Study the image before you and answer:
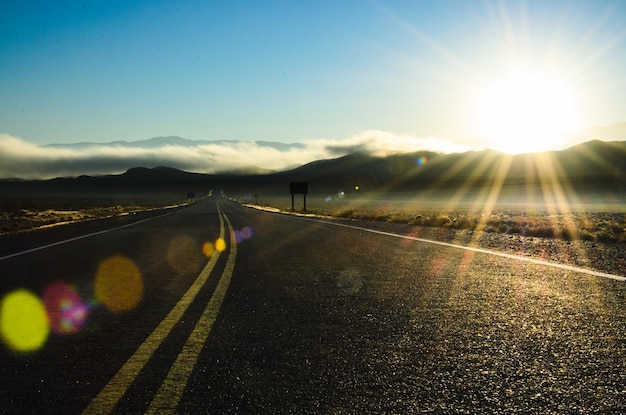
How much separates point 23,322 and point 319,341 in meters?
2.97

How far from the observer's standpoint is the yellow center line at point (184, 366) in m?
2.72

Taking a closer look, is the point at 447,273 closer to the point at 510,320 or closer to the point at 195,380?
the point at 510,320

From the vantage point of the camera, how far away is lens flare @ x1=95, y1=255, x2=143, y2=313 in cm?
556

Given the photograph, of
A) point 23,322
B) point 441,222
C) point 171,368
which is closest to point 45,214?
point 441,222

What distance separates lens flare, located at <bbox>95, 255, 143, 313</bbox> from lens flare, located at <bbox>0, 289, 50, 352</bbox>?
0.69 metres

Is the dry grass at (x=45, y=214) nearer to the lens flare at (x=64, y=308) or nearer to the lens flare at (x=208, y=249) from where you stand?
the lens flare at (x=208, y=249)

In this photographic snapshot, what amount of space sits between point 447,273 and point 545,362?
393 centimetres

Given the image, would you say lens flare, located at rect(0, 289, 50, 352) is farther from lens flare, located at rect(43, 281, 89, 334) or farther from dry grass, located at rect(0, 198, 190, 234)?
dry grass, located at rect(0, 198, 190, 234)

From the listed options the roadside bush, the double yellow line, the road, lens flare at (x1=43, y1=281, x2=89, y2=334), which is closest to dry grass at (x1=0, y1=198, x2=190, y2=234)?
lens flare at (x1=43, y1=281, x2=89, y2=334)

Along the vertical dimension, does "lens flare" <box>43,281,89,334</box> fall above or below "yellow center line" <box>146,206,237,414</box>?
below

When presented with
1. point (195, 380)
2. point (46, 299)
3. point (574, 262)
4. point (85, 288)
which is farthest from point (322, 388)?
point (574, 262)

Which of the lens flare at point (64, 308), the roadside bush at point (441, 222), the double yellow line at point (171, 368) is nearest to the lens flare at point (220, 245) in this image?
the lens flare at point (64, 308)

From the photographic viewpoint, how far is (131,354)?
3664 millimetres

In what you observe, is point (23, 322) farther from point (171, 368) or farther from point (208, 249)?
point (208, 249)
